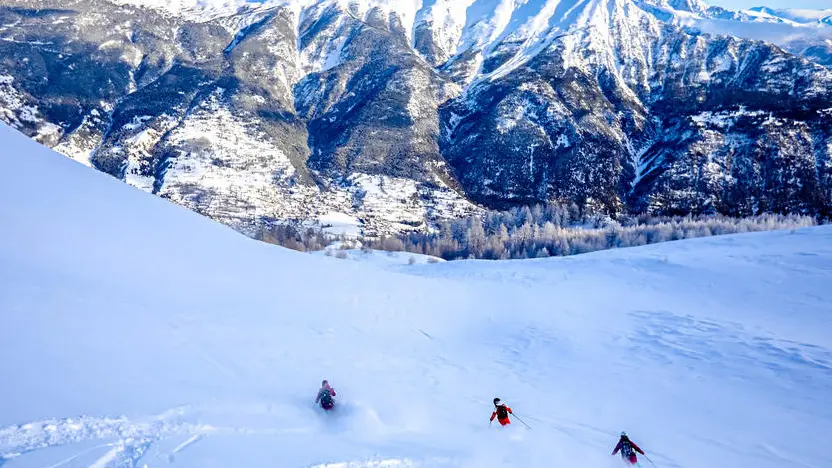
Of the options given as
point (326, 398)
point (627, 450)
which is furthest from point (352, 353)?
point (627, 450)

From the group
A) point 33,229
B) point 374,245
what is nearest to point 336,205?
point 374,245

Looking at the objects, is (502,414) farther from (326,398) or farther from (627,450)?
(326,398)

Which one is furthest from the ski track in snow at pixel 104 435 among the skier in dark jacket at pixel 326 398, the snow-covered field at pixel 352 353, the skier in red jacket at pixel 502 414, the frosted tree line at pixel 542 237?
the frosted tree line at pixel 542 237

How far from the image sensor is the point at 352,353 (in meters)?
18.3

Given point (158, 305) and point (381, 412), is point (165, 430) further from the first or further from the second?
point (158, 305)

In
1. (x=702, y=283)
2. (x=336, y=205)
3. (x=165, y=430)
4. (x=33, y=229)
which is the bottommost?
(x=165, y=430)

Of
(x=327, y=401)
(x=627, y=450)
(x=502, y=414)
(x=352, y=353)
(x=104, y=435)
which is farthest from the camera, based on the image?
(x=352, y=353)

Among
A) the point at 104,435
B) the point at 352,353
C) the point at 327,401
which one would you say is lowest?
the point at 327,401

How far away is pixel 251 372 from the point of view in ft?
48.0

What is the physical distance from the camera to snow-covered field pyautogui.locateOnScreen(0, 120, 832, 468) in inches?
444

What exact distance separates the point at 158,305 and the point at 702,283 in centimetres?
2985

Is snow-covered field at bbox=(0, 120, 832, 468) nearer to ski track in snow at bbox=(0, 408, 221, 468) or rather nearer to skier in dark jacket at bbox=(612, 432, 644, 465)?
ski track in snow at bbox=(0, 408, 221, 468)

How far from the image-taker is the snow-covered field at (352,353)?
11273mm

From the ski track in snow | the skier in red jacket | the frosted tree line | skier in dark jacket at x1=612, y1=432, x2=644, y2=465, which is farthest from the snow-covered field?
the frosted tree line
